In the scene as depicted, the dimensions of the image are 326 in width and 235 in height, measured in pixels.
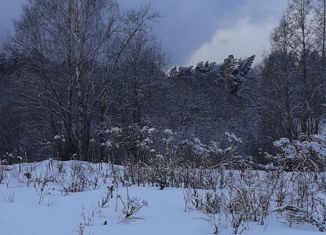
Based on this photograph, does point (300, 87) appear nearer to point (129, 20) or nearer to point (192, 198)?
point (129, 20)

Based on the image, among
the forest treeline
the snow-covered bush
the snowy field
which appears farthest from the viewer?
the forest treeline

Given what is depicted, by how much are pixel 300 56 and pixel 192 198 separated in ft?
86.9

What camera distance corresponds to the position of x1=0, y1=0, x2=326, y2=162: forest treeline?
73.5ft

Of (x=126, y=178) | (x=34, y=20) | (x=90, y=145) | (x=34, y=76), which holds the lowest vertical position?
(x=126, y=178)

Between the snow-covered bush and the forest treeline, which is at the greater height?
the forest treeline

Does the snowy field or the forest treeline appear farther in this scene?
the forest treeline

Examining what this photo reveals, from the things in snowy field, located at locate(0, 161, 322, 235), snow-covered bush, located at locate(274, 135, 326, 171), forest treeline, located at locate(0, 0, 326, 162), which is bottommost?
snowy field, located at locate(0, 161, 322, 235)

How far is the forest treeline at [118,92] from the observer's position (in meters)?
22.4

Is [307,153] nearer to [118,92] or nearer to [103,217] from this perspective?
[103,217]

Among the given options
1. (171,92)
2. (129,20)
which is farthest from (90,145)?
Result: (171,92)

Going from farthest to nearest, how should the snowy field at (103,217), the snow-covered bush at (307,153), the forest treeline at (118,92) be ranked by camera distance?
1. the forest treeline at (118,92)
2. the snow-covered bush at (307,153)
3. the snowy field at (103,217)

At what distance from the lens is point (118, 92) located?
102 ft

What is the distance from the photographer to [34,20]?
23641 mm

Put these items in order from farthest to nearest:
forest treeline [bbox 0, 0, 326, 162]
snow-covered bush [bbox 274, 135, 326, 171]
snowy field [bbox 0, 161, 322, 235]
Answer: forest treeline [bbox 0, 0, 326, 162]
snow-covered bush [bbox 274, 135, 326, 171]
snowy field [bbox 0, 161, 322, 235]
